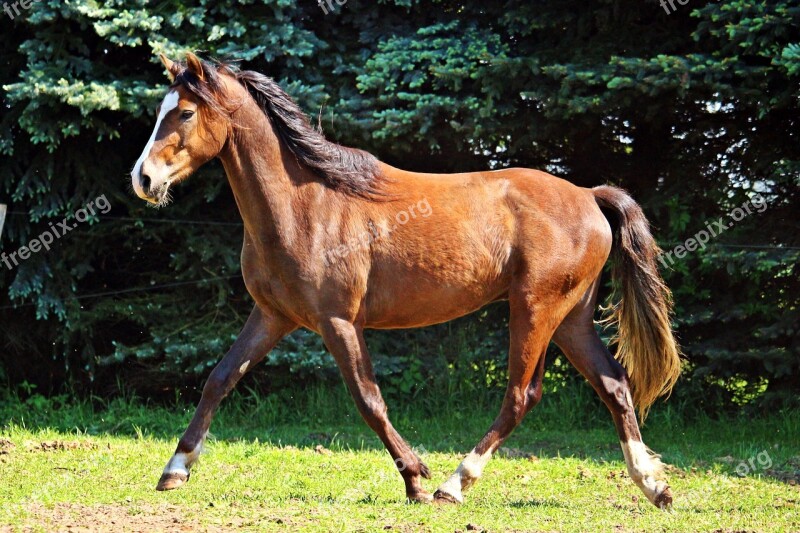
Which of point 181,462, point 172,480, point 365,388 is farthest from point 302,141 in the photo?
point 172,480

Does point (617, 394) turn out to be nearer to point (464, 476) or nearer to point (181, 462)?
point (464, 476)

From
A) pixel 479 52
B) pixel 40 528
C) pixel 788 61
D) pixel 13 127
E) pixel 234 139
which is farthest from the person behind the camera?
pixel 13 127

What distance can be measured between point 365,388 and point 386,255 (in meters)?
0.79

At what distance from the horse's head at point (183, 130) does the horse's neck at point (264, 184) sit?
17cm

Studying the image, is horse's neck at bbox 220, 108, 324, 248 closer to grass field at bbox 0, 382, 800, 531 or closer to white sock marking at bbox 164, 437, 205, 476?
white sock marking at bbox 164, 437, 205, 476

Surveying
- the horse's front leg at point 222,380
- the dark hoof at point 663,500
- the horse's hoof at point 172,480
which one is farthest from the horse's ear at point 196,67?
the dark hoof at point 663,500

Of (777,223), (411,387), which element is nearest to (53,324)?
(411,387)

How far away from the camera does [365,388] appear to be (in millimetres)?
5289

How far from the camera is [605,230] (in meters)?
5.82

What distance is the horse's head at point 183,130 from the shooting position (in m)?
5.09

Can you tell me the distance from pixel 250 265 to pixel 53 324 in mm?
4821

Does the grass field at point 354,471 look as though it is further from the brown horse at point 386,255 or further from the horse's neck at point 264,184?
the horse's neck at point 264,184

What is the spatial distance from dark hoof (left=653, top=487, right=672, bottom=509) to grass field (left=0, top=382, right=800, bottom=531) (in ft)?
0.28

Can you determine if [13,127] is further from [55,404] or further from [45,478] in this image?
[45,478]
